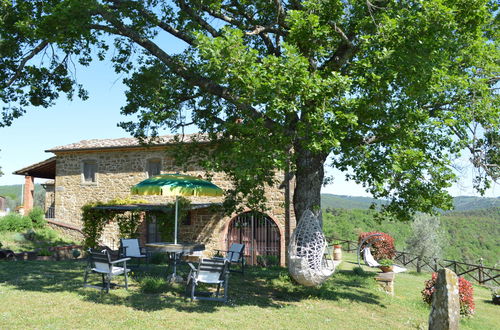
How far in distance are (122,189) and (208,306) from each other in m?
12.3

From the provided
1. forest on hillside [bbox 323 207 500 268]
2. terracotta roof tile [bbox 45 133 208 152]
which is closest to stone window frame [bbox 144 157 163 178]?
terracotta roof tile [bbox 45 133 208 152]

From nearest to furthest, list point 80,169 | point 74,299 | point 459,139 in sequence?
point 74,299, point 459,139, point 80,169

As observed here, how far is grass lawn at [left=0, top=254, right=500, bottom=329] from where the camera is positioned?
6098 millimetres

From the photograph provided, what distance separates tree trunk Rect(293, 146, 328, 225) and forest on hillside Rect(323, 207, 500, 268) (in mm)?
22229

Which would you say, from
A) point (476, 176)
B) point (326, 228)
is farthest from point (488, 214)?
point (476, 176)

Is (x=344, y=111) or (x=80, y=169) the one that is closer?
(x=344, y=111)

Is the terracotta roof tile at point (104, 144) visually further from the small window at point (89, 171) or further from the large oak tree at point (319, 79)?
the large oak tree at point (319, 79)

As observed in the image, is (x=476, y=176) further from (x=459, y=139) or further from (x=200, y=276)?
(x=200, y=276)

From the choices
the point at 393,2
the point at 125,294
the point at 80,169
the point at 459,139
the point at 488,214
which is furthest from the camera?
the point at 488,214

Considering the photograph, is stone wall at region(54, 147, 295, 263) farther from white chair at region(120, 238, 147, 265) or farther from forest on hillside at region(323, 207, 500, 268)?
forest on hillside at region(323, 207, 500, 268)

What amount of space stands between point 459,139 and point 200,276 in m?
6.22

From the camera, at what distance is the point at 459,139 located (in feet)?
30.7

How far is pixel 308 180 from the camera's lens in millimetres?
9047

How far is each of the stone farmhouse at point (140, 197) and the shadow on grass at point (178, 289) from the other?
5.20 m
